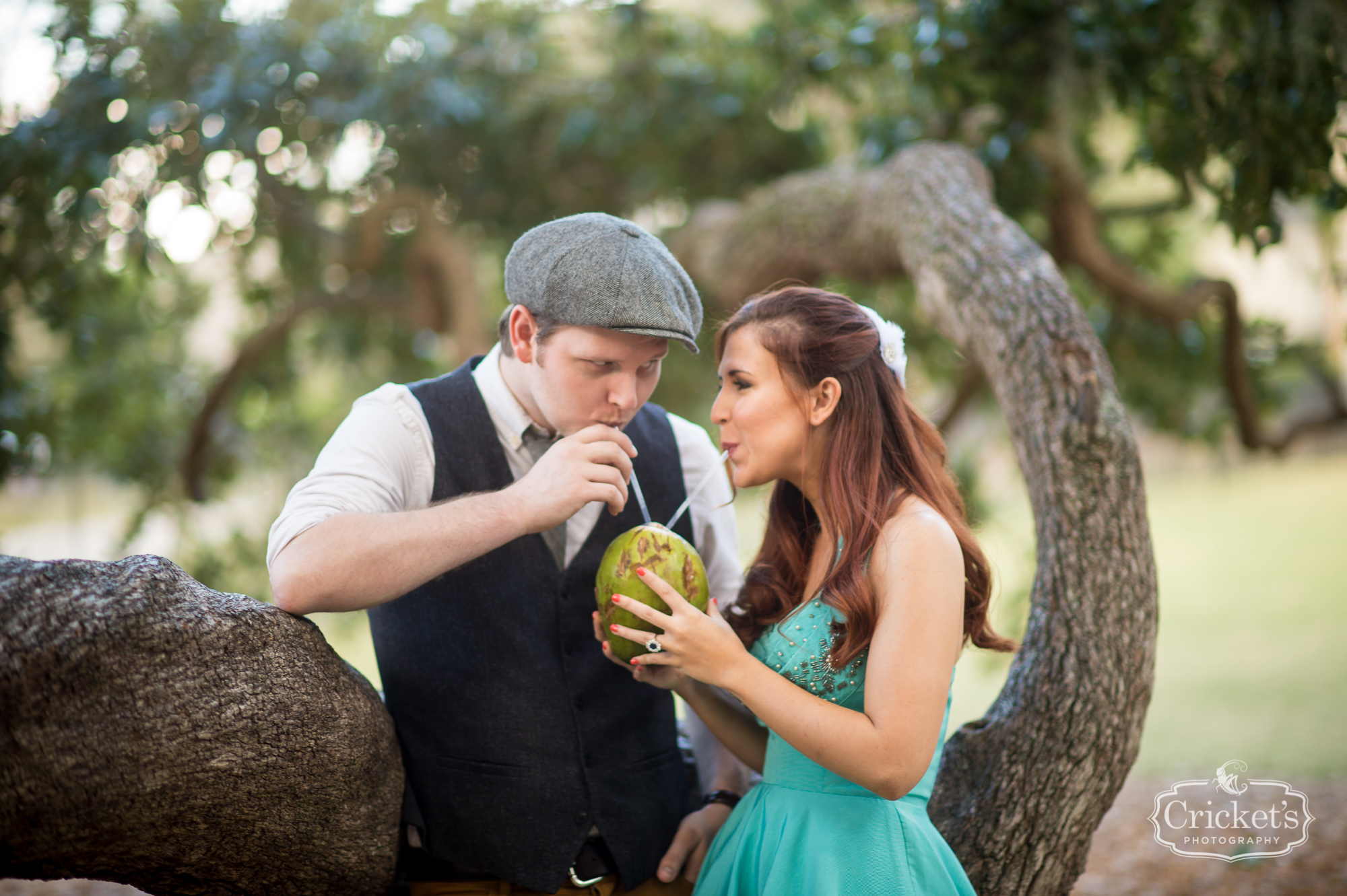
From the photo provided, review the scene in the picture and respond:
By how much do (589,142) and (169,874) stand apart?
17.2ft

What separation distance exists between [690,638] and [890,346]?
846 millimetres

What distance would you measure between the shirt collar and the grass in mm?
836

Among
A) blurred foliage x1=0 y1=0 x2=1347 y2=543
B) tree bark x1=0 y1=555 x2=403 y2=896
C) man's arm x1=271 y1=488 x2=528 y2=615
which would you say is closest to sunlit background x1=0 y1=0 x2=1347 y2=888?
blurred foliage x1=0 y1=0 x2=1347 y2=543

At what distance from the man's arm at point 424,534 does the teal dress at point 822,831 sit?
1.65 ft

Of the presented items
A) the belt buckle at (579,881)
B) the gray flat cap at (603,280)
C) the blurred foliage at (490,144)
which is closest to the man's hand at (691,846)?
the belt buckle at (579,881)

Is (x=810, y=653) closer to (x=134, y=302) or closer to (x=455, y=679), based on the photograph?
(x=455, y=679)

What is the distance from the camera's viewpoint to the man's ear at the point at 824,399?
201 centimetres

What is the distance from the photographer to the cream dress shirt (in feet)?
5.94

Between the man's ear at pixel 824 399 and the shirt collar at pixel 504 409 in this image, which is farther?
the shirt collar at pixel 504 409

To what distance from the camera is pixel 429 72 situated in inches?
209

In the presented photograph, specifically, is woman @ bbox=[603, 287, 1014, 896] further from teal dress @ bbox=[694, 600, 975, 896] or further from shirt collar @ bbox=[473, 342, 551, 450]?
shirt collar @ bbox=[473, 342, 551, 450]

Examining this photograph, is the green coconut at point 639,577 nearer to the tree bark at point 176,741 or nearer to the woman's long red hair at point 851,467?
the woman's long red hair at point 851,467

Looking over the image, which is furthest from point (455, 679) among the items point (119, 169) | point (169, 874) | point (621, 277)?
point (119, 169)

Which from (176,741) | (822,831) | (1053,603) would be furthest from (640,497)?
(1053,603)
